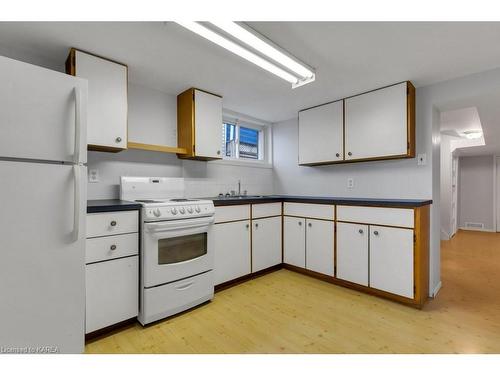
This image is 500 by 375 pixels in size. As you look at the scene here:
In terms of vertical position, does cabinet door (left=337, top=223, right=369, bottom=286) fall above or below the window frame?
below

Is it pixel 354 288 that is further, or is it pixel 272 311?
pixel 354 288

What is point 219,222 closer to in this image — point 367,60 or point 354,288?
point 354,288

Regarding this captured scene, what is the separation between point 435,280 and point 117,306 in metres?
2.91

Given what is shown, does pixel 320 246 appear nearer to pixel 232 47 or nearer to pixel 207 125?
pixel 207 125

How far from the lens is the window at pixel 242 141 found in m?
3.44

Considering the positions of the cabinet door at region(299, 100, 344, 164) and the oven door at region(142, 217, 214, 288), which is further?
the cabinet door at region(299, 100, 344, 164)

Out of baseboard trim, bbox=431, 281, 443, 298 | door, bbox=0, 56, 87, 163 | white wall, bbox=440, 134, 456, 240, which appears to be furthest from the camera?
white wall, bbox=440, 134, 456, 240

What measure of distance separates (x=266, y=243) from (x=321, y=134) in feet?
4.98

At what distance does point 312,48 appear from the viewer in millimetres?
1838

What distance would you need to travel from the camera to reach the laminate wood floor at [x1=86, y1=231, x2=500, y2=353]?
5.28 feet

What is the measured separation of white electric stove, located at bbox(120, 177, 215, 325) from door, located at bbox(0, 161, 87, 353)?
2.23 ft

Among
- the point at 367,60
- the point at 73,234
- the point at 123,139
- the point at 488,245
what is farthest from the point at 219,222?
the point at 488,245

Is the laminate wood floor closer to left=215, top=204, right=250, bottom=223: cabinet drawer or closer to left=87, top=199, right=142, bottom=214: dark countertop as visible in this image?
left=215, top=204, right=250, bottom=223: cabinet drawer

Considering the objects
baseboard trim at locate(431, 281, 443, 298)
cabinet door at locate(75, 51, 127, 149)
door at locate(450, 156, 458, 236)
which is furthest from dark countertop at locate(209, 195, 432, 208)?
door at locate(450, 156, 458, 236)
